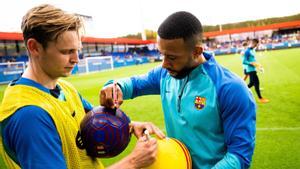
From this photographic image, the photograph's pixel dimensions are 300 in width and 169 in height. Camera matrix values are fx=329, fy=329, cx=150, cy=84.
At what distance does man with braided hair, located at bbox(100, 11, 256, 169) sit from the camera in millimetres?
2227

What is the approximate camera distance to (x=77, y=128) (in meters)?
2.33

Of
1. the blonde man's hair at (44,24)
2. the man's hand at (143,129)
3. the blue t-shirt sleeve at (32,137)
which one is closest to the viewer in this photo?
the blue t-shirt sleeve at (32,137)

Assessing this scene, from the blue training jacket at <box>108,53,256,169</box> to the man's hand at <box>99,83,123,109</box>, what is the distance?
41cm

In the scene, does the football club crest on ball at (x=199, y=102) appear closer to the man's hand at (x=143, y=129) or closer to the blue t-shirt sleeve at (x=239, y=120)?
the blue t-shirt sleeve at (x=239, y=120)

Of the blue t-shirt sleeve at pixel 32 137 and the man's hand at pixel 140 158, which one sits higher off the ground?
the blue t-shirt sleeve at pixel 32 137

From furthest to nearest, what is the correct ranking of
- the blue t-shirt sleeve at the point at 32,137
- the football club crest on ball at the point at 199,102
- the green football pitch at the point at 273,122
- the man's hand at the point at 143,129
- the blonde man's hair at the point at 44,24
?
the green football pitch at the point at 273,122
the man's hand at the point at 143,129
the football club crest on ball at the point at 199,102
the blonde man's hair at the point at 44,24
the blue t-shirt sleeve at the point at 32,137

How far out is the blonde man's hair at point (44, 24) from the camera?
2.06 m

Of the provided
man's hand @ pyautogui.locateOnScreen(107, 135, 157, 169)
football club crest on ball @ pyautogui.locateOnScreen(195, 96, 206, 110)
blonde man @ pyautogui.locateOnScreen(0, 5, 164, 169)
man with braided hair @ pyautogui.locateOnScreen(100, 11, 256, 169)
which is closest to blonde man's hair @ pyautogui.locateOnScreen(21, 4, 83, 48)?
blonde man @ pyautogui.locateOnScreen(0, 5, 164, 169)

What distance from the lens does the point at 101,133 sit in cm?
232

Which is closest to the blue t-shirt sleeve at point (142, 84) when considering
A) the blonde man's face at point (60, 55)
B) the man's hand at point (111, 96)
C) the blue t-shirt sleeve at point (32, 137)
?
the man's hand at point (111, 96)

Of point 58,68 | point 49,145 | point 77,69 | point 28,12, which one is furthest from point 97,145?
point 77,69

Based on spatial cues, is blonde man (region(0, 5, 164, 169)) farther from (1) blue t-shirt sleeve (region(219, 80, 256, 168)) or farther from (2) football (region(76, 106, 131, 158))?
(1) blue t-shirt sleeve (region(219, 80, 256, 168))

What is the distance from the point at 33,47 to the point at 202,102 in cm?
123

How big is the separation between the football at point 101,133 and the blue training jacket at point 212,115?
49 centimetres
